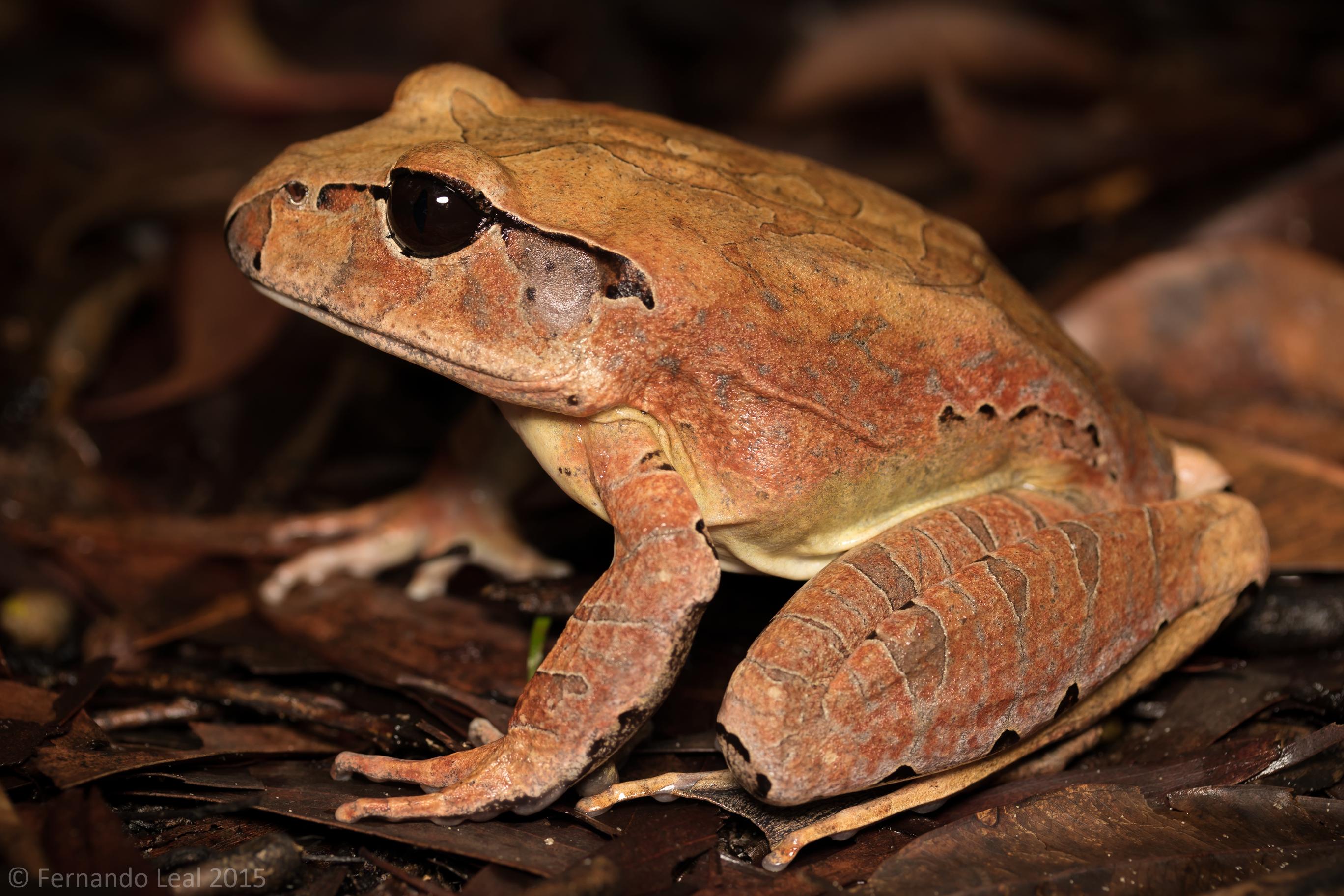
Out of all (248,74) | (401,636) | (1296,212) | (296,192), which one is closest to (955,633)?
(401,636)

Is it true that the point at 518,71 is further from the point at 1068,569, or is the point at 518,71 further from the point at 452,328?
the point at 1068,569

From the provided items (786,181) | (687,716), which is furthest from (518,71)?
(687,716)

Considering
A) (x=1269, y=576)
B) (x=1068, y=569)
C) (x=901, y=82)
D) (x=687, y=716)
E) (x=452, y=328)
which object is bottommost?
(x=687, y=716)

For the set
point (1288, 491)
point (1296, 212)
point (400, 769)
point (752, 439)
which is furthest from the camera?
point (1296, 212)

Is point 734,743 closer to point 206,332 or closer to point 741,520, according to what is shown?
point 741,520

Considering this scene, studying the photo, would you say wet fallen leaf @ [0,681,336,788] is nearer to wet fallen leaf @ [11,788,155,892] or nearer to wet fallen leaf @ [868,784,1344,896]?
wet fallen leaf @ [11,788,155,892]

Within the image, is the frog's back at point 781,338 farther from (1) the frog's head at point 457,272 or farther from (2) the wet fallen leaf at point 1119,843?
(2) the wet fallen leaf at point 1119,843
